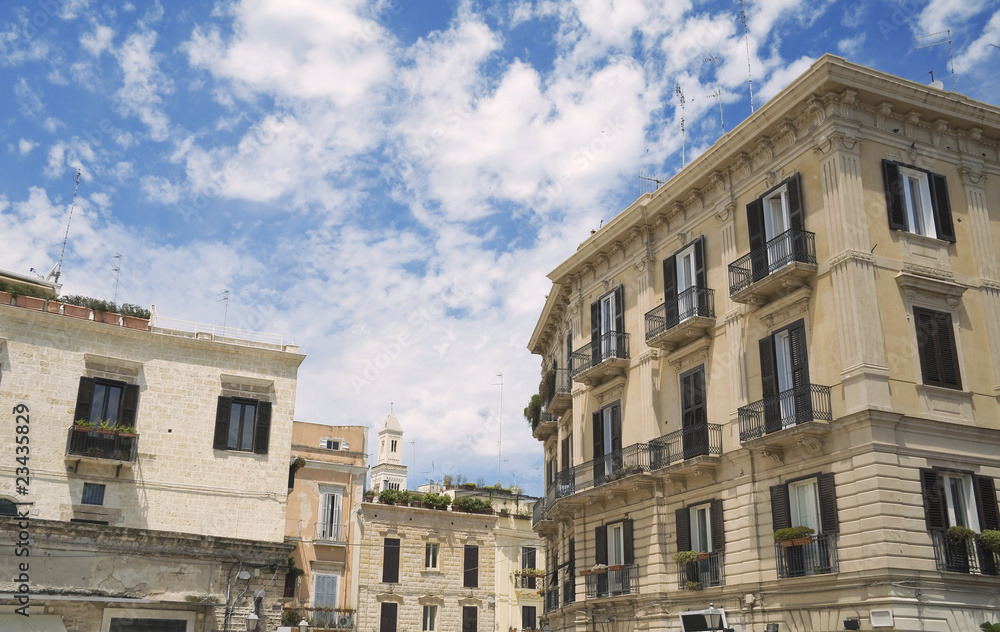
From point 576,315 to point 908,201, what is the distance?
13187 millimetres

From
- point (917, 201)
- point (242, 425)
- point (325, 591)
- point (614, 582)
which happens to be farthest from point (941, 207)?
point (325, 591)

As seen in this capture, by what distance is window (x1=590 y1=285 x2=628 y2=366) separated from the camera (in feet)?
95.3

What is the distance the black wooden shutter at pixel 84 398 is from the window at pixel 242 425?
393cm

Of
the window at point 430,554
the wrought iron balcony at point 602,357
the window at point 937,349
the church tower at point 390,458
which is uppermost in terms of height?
the church tower at point 390,458

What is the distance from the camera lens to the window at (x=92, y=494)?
28138mm

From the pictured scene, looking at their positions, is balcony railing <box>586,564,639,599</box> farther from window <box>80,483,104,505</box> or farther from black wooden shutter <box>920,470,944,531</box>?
window <box>80,483,104,505</box>

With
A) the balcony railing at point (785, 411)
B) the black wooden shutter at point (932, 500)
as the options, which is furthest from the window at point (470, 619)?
the black wooden shutter at point (932, 500)

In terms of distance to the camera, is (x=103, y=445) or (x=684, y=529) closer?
(x=684, y=529)

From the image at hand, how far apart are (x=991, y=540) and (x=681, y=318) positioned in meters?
9.82

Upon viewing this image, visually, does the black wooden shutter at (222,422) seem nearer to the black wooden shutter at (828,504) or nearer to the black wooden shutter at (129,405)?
the black wooden shutter at (129,405)

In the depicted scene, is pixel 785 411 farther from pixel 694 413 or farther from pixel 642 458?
pixel 642 458

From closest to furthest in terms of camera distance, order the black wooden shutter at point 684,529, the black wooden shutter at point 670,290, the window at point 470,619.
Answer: the black wooden shutter at point 684,529, the black wooden shutter at point 670,290, the window at point 470,619

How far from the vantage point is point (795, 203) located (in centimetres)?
2283

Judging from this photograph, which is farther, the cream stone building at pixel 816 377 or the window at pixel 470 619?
the window at pixel 470 619
